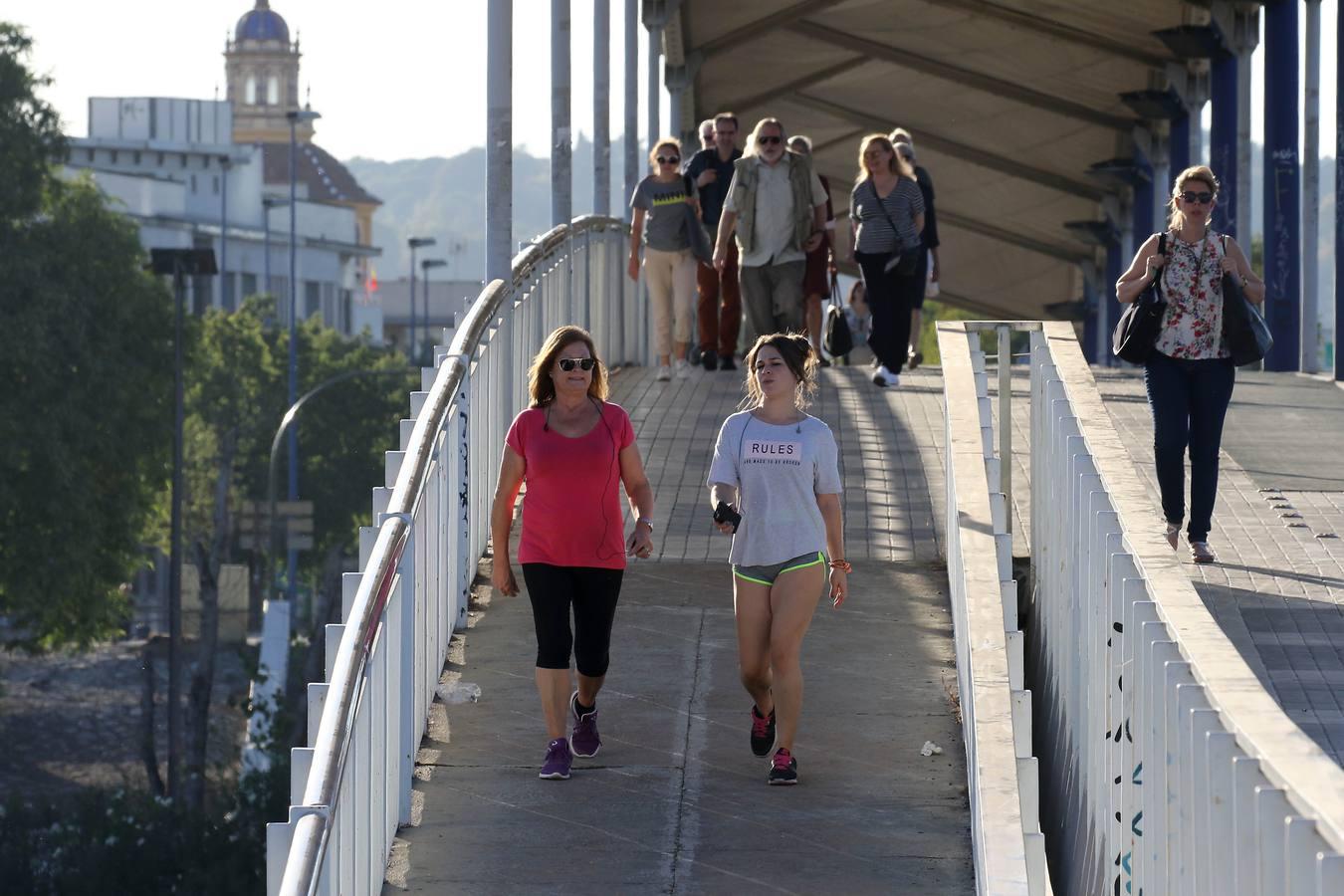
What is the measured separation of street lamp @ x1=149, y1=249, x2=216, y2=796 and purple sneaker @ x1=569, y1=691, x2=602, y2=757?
27.9 metres

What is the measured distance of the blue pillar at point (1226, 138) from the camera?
859 inches

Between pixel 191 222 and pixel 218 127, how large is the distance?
58.7ft

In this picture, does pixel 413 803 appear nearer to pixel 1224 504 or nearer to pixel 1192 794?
pixel 1192 794

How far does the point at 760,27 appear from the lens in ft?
91.9

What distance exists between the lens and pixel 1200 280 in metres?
9.18

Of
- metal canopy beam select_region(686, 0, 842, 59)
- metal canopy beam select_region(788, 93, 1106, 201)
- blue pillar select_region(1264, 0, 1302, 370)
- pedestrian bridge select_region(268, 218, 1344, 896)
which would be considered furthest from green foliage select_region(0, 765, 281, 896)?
pedestrian bridge select_region(268, 218, 1344, 896)

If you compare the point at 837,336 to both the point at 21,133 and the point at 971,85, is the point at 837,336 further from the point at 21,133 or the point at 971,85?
the point at 21,133

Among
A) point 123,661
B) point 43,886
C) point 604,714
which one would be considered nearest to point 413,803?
point 604,714

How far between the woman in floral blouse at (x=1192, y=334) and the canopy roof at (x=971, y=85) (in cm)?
1423

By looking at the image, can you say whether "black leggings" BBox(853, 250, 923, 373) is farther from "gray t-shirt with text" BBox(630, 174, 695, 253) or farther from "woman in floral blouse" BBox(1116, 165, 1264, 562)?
"woman in floral blouse" BBox(1116, 165, 1264, 562)

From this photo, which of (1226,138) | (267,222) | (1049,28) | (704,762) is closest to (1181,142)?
(1049,28)

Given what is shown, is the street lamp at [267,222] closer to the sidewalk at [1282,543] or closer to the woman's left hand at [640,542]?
the sidewalk at [1282,543]

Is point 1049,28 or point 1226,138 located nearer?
point 1226,138

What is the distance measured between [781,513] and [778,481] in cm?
9
